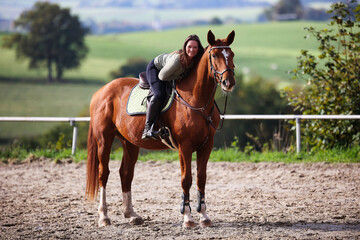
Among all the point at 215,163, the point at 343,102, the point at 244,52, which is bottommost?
the point at 215,163

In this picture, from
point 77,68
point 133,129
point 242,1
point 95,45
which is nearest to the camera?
point 133,129

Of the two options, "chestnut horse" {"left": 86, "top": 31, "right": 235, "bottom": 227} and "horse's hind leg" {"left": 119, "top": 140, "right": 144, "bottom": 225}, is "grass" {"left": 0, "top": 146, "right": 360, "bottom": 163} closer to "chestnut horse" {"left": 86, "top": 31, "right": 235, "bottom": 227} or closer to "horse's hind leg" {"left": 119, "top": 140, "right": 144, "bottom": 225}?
"horse's hind leg" {"left": 119, "top": 140, "right": 144, "bottom": 225}

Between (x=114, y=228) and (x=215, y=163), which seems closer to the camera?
(x=114, y=228)

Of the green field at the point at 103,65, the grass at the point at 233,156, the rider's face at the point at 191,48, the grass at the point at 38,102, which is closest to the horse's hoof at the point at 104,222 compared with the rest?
the rider's face at the point at 191,48

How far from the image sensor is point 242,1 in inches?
4250

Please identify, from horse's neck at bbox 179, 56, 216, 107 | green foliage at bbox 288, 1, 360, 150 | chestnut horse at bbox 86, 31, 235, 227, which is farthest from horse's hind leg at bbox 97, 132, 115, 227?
green foliage at bbox 288, 1, 360, 150

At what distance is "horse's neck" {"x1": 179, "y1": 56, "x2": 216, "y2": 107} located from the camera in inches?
225

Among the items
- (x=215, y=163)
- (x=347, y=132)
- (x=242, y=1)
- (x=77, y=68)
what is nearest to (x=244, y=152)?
(x=215, y=163)

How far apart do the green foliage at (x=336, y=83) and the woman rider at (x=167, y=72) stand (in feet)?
18.6

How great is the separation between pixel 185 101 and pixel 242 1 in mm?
107199

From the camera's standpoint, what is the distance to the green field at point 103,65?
51.0 meters

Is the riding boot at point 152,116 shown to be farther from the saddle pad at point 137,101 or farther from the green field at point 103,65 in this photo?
the green field at point 103,65

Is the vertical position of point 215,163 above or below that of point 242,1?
below

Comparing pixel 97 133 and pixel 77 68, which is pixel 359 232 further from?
pixel 77 68
